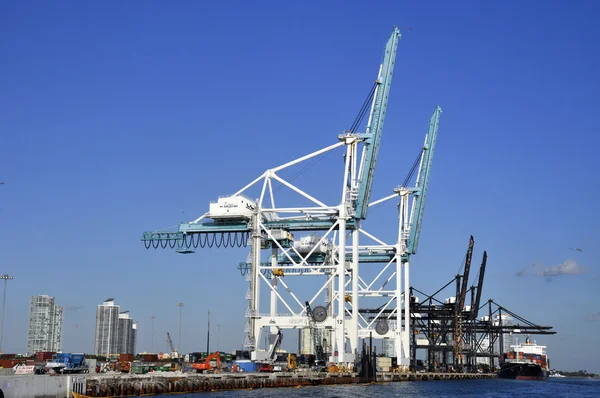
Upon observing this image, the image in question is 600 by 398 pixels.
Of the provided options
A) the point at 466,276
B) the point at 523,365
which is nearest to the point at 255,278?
the point at 466,276

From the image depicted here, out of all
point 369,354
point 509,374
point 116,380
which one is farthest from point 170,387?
point 509,374

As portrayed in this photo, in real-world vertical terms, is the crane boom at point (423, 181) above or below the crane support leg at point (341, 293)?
above

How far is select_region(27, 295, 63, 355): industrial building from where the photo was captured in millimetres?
169625

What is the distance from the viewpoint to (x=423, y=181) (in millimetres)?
122500

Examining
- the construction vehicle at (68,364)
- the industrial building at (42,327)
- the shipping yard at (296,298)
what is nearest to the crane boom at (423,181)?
the shipping yard at (296,298)

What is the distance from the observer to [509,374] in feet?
543

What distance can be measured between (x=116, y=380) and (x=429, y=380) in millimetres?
73261

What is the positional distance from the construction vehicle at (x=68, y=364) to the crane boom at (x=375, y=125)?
33.5 m

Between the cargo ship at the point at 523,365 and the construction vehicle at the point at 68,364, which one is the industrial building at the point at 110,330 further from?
the construction vehicle at the point at 68,364

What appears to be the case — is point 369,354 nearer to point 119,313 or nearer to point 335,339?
point 335,339

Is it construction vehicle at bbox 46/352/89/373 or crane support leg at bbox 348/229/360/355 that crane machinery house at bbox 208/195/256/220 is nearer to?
crane support leg at bbox 348/229/360/355

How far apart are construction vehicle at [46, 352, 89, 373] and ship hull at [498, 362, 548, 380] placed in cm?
10781

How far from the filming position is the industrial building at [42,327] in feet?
557

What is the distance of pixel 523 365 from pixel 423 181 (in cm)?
6054
